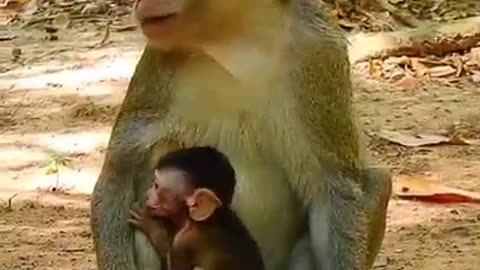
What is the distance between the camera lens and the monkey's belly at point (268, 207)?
439cm

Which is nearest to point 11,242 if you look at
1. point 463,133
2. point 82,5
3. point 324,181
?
point 324,181

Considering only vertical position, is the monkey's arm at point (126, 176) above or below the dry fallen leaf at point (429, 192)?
above

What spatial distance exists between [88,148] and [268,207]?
8.93ft

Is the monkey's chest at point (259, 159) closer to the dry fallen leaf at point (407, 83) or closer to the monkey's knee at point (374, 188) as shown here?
the monkey's knee at point (374, 188)

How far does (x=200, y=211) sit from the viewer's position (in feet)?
14.0

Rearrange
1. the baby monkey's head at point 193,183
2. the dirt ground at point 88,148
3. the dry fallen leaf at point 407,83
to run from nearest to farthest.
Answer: the baby monkey's head at point 193,183, the dirt ground at point 88,148, the dry fallen leaf at point 407,83

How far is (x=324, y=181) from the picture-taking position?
14.4 feet

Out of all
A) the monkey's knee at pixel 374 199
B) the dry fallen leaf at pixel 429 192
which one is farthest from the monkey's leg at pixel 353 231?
the dry fallen leaf at pixel 429 192

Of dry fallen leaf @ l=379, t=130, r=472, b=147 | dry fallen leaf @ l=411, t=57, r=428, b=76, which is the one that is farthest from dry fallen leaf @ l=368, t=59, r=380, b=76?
dry fallen leaf @ l=379, t=130, r=472, b=147

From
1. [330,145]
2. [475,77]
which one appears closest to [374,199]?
[330,145]

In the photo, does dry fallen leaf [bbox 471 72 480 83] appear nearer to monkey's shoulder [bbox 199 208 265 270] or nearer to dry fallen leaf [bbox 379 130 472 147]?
dry fallen leaf [bbox 379 130 472 147]

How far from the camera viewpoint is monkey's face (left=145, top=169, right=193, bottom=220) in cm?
426

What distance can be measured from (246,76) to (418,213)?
6.60ft

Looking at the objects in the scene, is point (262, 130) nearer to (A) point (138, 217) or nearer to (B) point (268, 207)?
(B) point (268, 207)
